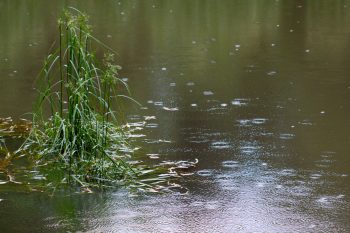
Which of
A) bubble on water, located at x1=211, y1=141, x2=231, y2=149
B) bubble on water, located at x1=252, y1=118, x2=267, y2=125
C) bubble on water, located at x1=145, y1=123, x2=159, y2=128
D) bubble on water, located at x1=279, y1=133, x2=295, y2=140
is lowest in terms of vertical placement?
bubble on water, located at x1=279, y1=133, x2=295, y2=140

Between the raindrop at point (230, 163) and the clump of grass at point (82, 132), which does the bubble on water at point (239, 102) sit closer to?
the raindrop at point (230, 163)

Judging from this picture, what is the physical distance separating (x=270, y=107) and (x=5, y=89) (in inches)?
139

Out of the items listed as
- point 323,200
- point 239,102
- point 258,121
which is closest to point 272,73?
point 239,102

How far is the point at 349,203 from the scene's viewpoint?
512cm

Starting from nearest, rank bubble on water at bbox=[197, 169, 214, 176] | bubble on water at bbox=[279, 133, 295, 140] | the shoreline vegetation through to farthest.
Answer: the shoreline vegetation, bubble on water at bbox=[197, 169, 214, 176], bubble on water at bbox=[279, 133, 295, 140]

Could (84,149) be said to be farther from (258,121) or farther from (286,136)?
(258,121)

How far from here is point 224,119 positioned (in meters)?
7.69

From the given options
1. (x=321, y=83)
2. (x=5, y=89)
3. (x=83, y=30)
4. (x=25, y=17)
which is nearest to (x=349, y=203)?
(x=83, y=30)

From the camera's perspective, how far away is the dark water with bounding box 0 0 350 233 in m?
4.89

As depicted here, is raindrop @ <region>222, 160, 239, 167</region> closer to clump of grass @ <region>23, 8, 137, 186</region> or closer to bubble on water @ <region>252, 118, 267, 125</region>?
clump of grass @ <region>23, 8, 137, 186</region>

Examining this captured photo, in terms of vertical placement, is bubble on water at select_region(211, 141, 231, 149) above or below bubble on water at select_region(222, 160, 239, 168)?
above

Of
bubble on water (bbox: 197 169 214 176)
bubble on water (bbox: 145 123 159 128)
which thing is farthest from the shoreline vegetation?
bubble on water (bbox: 145 123 159 128)

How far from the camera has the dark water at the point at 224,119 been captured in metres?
4.89

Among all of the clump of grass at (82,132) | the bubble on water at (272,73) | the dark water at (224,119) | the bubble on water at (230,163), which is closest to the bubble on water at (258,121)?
the dark water at (224,119)
